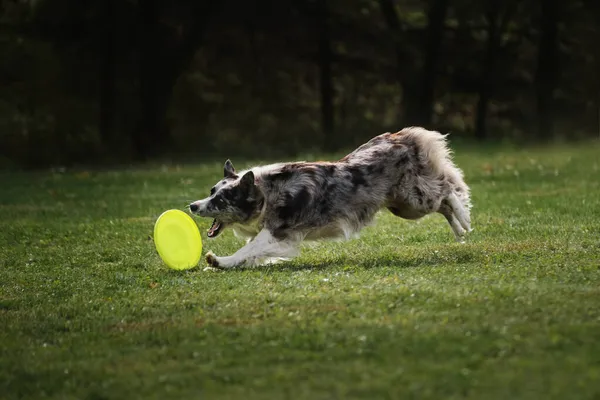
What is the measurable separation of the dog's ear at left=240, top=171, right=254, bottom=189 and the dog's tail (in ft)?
6.55

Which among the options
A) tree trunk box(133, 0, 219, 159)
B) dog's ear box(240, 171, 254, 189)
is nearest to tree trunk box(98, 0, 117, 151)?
tree trunk box(133, 0, 219, 159)

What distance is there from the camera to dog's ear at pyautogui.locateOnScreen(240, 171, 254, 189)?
1114 cm

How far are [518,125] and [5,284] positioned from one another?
108 ft

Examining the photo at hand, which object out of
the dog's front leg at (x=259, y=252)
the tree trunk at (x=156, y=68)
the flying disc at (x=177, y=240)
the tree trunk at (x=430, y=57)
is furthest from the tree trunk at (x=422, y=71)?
the flying disc at (x=177, y=240)

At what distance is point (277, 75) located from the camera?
40.8 meters

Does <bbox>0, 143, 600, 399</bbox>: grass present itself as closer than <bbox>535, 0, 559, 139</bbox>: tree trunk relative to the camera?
Yes

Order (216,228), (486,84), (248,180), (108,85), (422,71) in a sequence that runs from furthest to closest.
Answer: (486,84) → (422,71) → (108,85) → (216,228) → (248,180)

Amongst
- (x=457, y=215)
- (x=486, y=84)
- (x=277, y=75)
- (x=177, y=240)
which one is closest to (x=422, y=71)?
(x=486, y=84)

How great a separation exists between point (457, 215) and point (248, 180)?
2673mm

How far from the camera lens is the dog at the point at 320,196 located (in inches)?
438

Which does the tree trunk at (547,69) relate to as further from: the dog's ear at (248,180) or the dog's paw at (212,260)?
the dog's paw at (212,260)

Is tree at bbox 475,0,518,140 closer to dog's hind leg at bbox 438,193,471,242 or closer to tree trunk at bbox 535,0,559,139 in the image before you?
tree trunk at bbox 535,0,559,139

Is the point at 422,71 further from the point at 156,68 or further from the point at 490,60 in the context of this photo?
the point at 156,68

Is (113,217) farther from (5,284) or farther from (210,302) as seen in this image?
(210,302)
